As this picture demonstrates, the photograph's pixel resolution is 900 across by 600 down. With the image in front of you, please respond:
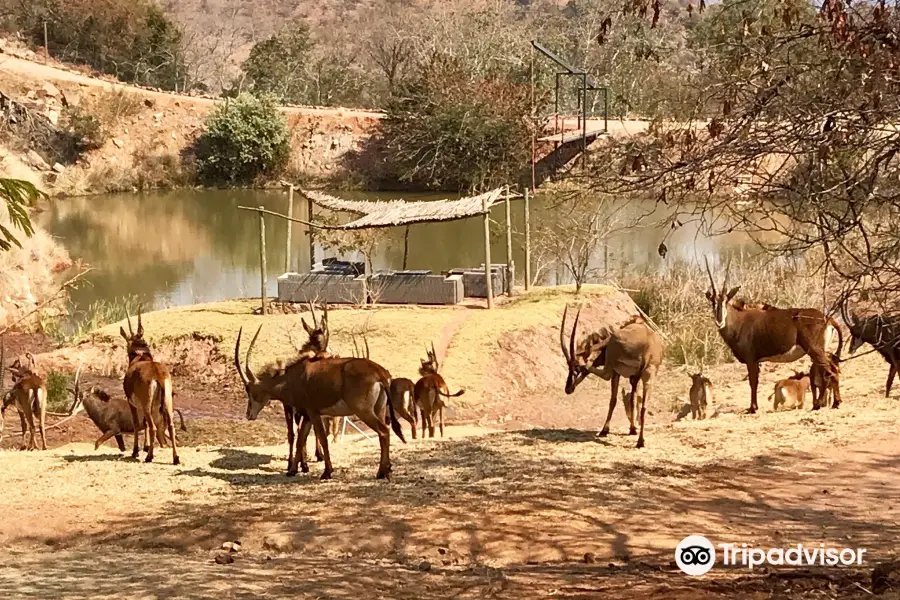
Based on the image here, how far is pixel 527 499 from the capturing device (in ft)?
28.8

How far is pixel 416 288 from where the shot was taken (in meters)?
22.8

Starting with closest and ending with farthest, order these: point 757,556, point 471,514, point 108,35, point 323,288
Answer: point 757,556 < point 471,514 < point 323,288 < point 108,35

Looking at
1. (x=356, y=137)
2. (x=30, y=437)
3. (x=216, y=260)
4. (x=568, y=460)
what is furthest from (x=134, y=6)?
(x=568, y=460)

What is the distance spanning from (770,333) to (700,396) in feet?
5.46

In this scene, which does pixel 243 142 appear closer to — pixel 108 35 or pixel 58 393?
pixel 108 35

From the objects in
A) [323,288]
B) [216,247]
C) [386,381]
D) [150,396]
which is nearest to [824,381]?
[386,381]

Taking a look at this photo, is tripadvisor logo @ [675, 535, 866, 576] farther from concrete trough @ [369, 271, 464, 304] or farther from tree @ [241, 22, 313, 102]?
tree @ [241, 22, 313, 102]

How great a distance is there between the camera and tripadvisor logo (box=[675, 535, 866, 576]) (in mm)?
7004

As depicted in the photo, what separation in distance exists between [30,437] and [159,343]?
746cm

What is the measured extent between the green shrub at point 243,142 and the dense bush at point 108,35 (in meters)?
15.1

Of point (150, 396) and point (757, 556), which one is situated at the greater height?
point (150, 396)

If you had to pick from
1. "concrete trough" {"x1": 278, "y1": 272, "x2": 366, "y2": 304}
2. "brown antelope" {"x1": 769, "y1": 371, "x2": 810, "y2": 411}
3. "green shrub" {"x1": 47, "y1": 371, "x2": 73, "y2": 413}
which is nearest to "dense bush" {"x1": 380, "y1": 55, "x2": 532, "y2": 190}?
"concrete trough" {"x1": 278, "y1": 272, "x2": 366, "y2": 304}

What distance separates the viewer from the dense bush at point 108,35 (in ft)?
224

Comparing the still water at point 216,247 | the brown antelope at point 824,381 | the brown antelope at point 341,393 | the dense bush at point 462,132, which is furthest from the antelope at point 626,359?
the dense bush at point 462,132
